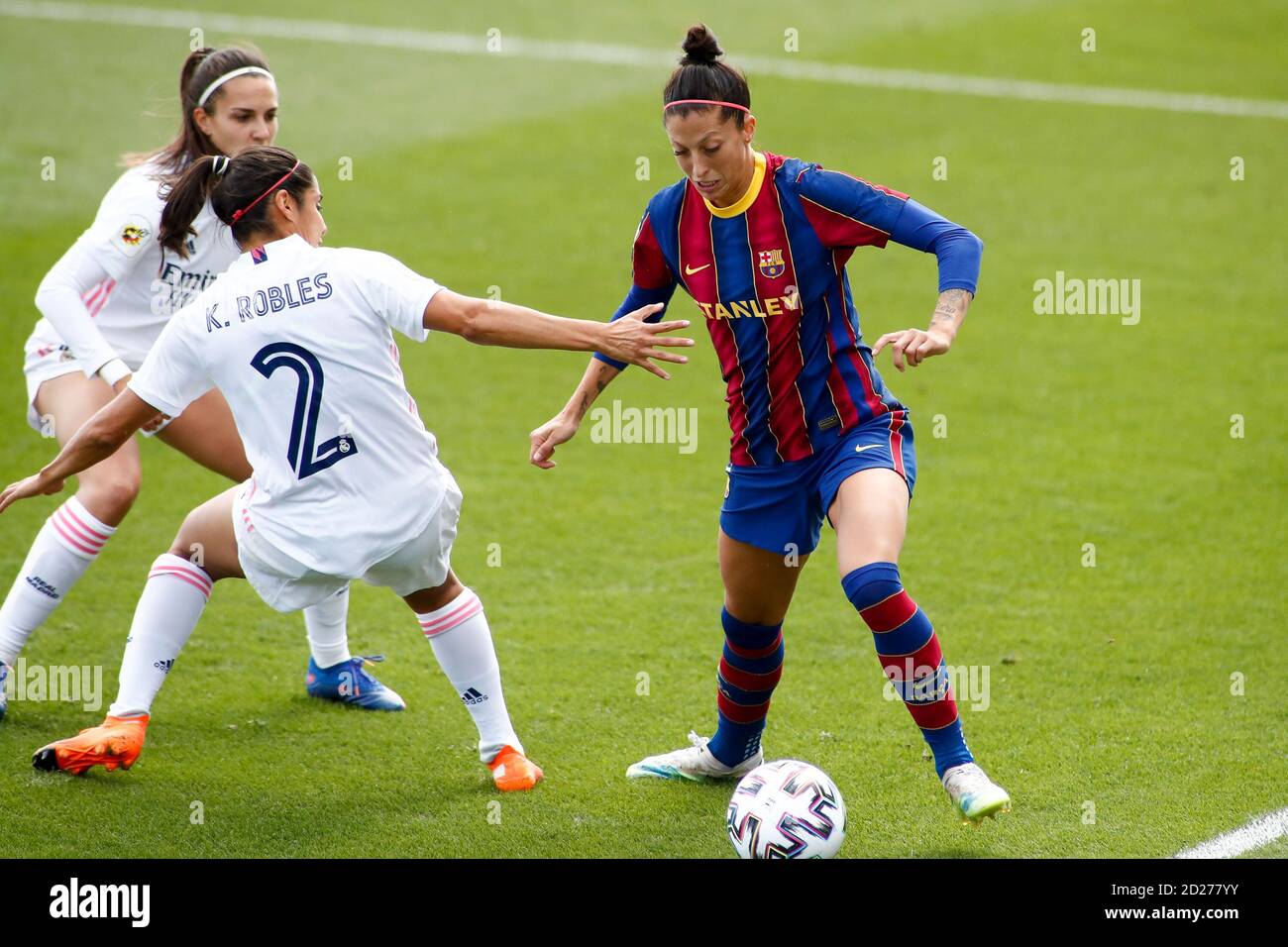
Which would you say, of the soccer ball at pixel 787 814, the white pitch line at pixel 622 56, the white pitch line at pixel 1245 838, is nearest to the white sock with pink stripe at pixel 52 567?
the soccer ball at pixel 787 814

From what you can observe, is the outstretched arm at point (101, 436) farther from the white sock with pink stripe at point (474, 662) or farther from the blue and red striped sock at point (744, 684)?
the blue and red striped sock at point (744, 684)

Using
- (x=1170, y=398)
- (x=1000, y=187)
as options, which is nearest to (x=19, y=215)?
(x=1000, y=187)

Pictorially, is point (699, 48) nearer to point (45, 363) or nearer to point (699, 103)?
point (699, 103)

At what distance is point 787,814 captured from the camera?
427cm

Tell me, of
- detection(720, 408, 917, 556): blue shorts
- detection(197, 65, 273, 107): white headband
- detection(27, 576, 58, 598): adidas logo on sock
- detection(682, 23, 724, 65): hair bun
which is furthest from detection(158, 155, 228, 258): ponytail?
detection(720, 408, 917, 556): blue shorts

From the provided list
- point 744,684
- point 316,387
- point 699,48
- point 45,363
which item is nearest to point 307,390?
point 316,387

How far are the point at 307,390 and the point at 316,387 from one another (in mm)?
27

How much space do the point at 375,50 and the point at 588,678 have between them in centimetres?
1126

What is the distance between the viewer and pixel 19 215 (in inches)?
474

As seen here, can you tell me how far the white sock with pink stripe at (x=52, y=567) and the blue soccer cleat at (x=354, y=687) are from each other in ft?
3.05

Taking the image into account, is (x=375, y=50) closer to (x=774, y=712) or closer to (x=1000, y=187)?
(x=1000, y=187)

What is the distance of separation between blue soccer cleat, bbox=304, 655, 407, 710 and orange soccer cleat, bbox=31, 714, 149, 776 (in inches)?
36.6

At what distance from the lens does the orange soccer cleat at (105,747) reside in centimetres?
480

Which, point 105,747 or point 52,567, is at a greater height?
point 52,567
